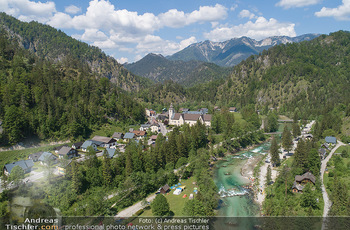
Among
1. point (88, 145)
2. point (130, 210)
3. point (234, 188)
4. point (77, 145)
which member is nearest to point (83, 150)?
point (88, 145)

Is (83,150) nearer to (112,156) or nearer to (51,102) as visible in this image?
(112,156)

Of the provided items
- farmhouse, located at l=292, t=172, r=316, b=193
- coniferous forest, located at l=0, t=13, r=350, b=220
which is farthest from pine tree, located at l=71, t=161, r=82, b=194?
farmhouse, located at l=292, t=172, r=316, b=193

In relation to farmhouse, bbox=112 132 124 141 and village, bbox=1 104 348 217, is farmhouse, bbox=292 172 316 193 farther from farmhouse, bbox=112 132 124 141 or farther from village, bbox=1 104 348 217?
farmhouse, bbox=112 132 124 141

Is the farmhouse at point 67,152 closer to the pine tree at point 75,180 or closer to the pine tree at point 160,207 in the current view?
the pine tree at point 75,180

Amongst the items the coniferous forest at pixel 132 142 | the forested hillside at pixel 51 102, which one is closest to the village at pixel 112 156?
→ the coniferous forest at pixel 132 142

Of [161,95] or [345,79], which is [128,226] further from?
[345,79]

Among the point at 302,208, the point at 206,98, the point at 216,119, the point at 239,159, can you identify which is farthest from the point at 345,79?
the point at 302,208
